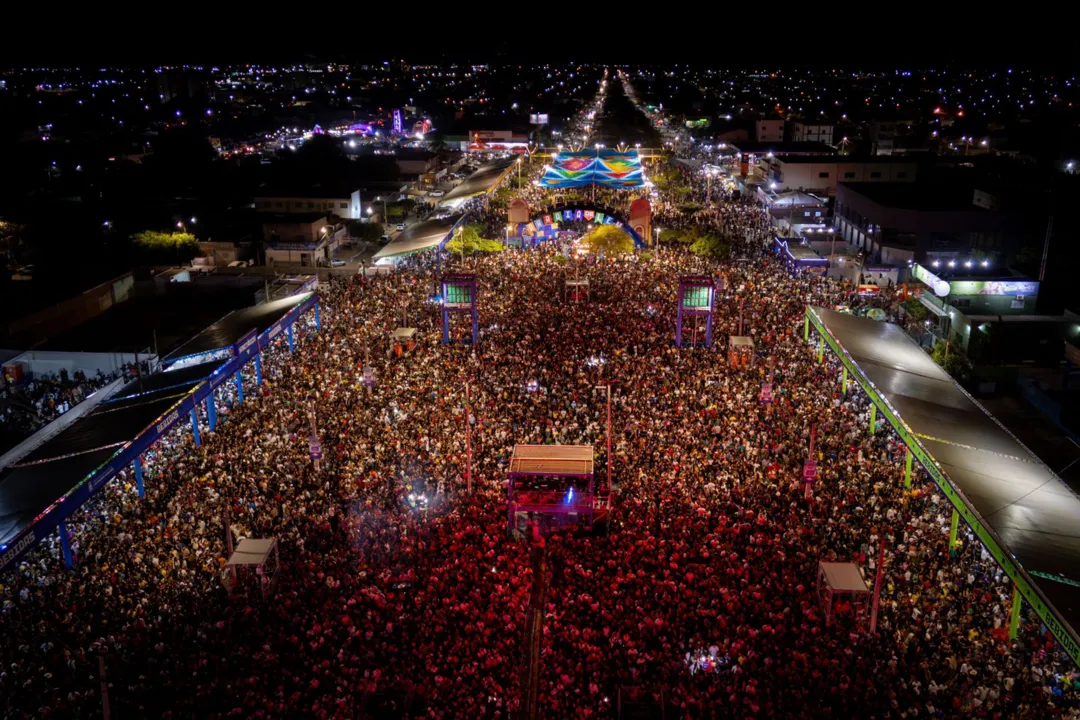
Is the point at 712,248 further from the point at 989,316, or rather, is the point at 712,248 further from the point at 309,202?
the point at 309,202

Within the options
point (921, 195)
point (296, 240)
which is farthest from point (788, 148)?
point (296, 240)

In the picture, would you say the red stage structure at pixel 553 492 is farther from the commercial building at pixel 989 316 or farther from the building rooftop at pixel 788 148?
the building rooftop at pixel 788 148

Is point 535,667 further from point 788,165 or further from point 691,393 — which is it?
point 788,165

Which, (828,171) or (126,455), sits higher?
(828,171)

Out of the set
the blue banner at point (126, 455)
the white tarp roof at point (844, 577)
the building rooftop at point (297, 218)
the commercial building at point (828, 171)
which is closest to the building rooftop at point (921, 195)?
the commercial building at point (828, 171)

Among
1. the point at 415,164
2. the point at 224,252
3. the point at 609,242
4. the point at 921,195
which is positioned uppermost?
the point at 921,195

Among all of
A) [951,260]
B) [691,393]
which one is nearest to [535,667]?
[691,393]

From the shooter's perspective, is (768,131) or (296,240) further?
(768,131)
